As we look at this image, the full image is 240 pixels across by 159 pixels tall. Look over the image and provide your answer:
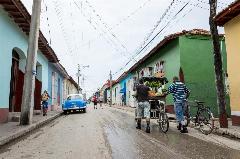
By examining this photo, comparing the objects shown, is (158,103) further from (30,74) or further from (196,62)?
(196,62)

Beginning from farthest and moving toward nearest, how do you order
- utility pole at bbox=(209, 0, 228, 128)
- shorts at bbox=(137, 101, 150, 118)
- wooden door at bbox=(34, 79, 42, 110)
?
wooden door at bbox=(34, 79, 42, 110), utility pole at bbox=(209, 0, 228, 128), shorts at bbox=(137, 101, 150, 118)

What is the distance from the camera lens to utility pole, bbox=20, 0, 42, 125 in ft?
41.6

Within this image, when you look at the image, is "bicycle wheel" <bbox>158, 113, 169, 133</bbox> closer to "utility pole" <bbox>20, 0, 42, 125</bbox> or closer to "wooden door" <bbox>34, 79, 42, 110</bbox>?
"utility pole" <bbox>20, 0, 42, 125</bbox>

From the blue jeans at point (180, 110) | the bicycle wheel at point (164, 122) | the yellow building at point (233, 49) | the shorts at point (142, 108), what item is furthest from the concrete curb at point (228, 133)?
the shorts at point (142, 108)

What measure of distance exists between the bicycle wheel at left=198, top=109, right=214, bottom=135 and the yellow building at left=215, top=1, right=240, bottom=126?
2.74 metres

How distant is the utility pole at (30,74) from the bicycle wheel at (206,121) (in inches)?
260

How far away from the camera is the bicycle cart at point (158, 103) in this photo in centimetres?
1086

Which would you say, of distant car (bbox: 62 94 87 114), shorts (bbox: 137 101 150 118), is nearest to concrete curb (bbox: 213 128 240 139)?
shorts (bbox: 137 101 150 118)

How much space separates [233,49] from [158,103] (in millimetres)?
3815

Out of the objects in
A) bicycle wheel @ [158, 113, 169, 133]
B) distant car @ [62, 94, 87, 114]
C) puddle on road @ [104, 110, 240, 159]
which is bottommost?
puddle on road @ [104, 110, 240, 159]

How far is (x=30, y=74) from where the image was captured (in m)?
12.9

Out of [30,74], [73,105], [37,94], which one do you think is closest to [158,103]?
[30,74]

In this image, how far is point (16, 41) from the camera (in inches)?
607

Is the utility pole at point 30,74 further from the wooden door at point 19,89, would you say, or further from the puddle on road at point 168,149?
the wooden door at point 19,89
